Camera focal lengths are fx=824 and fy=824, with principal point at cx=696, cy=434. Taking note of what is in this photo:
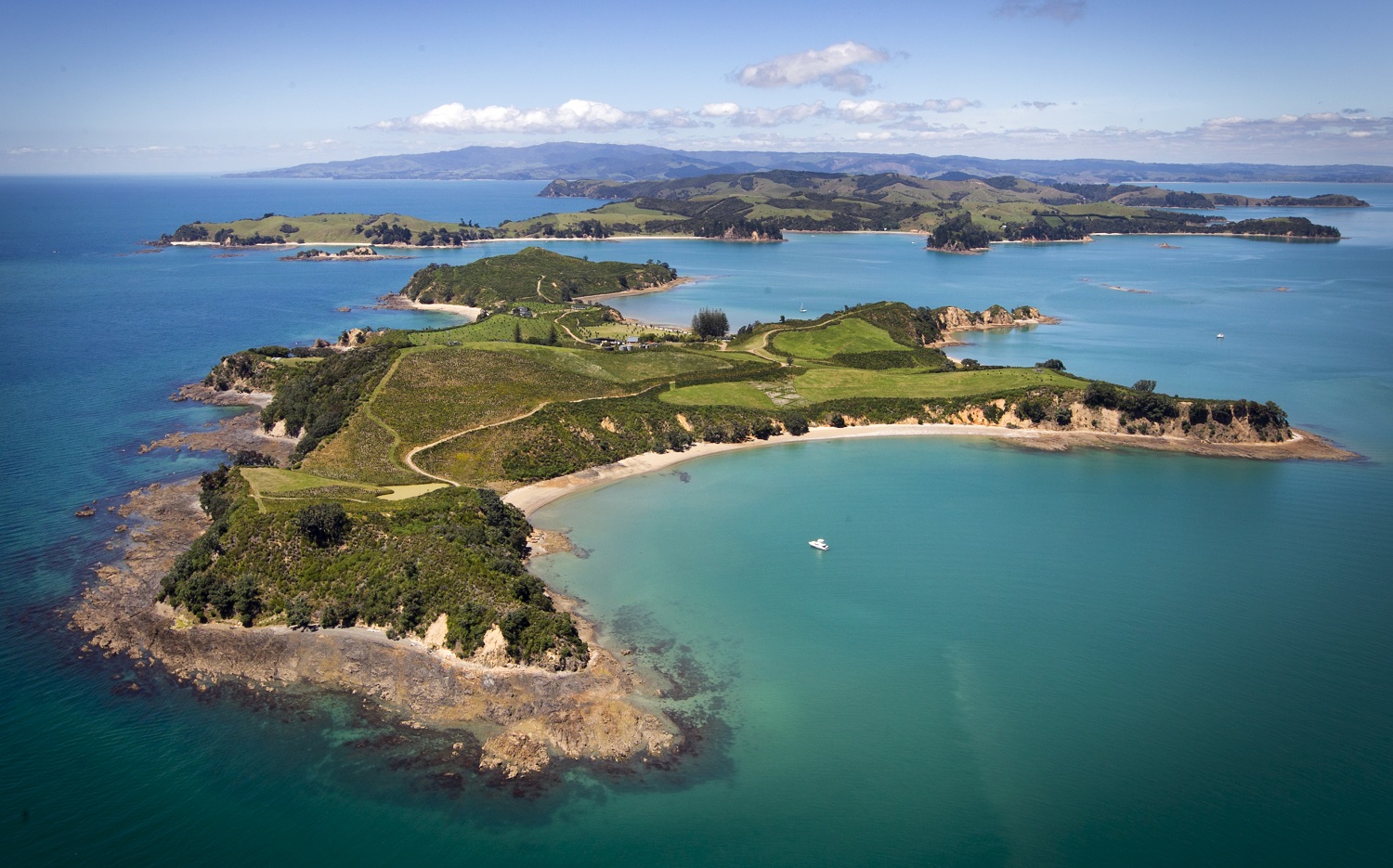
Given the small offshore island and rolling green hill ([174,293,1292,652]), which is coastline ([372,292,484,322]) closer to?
the small offshore island

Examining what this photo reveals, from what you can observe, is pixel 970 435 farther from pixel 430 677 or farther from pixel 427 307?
pixel 427 307

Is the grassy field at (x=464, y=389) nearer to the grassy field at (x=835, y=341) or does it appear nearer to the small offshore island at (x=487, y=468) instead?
the small offshore island at (x=487, y=468)

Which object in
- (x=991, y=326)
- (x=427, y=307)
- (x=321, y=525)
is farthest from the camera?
(x=427, y=307)

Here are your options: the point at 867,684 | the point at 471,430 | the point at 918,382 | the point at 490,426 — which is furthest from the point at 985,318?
the point at 867,684

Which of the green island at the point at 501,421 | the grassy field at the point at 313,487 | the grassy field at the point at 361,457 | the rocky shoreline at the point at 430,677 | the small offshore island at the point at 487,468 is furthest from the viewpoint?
the grassy field at the point at 361,457

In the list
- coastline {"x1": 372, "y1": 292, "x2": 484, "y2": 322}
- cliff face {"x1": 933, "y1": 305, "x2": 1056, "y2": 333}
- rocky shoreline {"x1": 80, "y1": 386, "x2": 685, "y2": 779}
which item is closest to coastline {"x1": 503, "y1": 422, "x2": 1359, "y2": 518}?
rocky shoreline {"x1": 80, "y1": 386, "x2": 685, "y2": 779}

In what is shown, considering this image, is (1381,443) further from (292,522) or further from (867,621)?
(292,522)

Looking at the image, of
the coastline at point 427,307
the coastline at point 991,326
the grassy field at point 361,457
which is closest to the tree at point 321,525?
the grassy field at point 361,457
